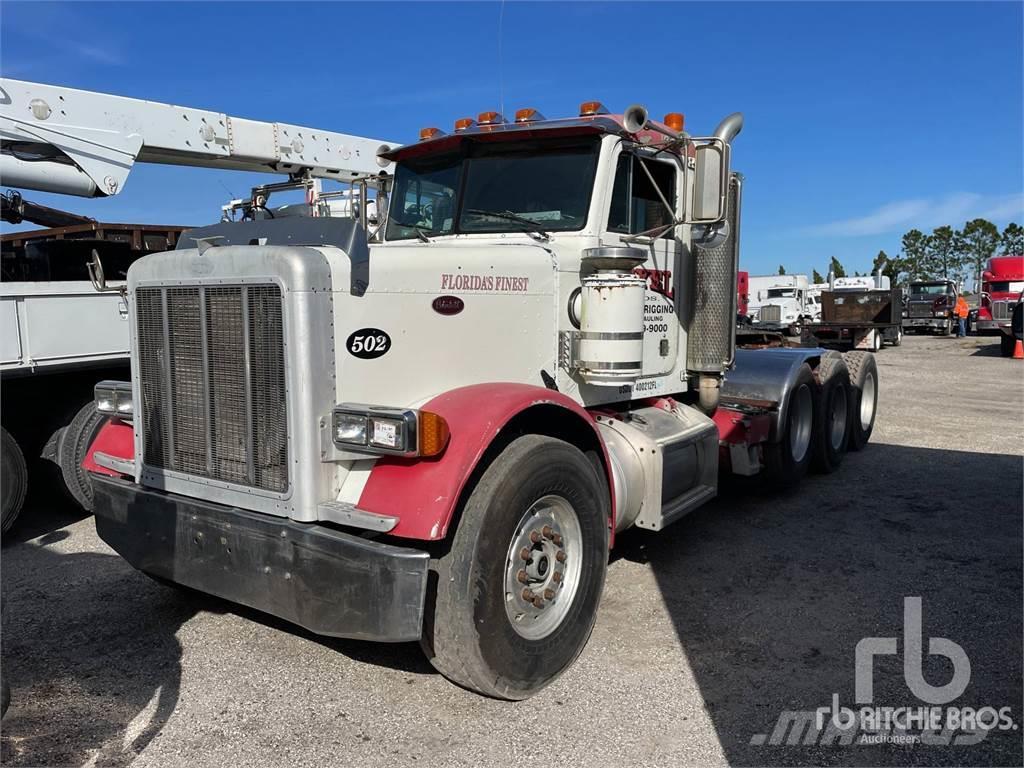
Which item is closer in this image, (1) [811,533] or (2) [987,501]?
(1) [811,533]

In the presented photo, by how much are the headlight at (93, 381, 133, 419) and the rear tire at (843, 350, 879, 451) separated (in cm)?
689

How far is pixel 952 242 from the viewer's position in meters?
63.7

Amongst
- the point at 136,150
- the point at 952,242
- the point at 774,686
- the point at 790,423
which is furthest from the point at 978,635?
the point at 952,242

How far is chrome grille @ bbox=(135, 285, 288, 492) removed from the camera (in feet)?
10.2

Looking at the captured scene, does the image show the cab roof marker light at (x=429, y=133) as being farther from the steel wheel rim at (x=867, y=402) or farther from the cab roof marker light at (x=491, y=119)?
the steel wheel rim at (x=867, y=402)

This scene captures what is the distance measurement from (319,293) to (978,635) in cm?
363

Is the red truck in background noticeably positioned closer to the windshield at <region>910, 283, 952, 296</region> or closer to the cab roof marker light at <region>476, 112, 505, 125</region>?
the windshield at <region>910, 283, 952, 296</region>

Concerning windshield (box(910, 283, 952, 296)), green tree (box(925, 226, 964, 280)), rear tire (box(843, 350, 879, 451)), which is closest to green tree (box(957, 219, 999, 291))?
green tree (box(925, 226, 964, 280))

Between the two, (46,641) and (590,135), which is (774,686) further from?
(46,641)

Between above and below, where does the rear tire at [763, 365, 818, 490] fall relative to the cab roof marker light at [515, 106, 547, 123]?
below

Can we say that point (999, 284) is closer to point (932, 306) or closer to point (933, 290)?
point (932, 306)

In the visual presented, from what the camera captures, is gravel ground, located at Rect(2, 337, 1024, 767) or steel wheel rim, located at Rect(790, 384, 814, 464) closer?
gravel ground, located at Rect(2, 337, 1024, 767)

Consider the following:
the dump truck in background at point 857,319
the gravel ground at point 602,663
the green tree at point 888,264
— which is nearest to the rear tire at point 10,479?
the gravel ground at point 602,663

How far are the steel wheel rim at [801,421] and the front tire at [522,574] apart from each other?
3334 millimetres
